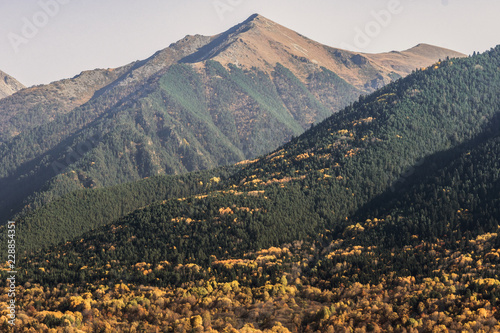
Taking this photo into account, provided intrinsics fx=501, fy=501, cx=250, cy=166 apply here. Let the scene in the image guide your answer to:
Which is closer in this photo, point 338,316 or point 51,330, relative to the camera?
point 51,330

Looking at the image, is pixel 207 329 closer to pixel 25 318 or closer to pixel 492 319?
pixel 25 318

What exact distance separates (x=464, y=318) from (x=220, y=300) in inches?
3497

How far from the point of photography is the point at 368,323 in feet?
552

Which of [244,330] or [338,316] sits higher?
[244,330]

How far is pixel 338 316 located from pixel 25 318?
10959cm

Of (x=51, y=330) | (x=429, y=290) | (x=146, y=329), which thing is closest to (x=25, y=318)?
(x=51, y=330)

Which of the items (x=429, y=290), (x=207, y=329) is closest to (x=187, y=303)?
(x=207, y=329)

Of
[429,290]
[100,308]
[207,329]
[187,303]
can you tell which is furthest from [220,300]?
[429,290]

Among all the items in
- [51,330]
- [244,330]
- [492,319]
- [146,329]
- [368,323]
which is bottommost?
[492,319]

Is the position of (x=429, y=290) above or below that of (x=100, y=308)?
below

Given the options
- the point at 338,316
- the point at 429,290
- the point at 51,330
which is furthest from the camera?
the point at 429,290

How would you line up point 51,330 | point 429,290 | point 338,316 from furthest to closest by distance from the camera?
point 429,290
point 338,316
point 51,330

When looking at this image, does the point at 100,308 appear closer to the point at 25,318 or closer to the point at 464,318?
the point at 25,318

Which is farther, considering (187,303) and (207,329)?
(187,303)
